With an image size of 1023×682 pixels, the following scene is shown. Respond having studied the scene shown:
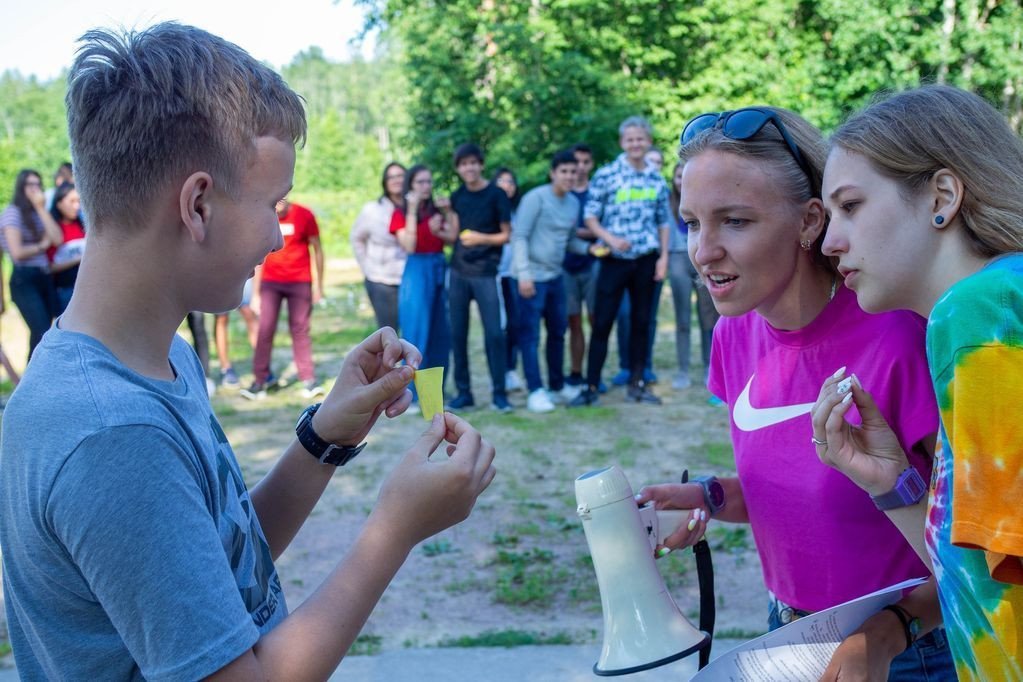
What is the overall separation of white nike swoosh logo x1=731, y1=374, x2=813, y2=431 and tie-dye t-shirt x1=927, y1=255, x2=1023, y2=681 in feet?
1.78

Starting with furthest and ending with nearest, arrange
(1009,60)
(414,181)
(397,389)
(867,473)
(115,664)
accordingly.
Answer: (1009,60), (414,181), (397,389), (867,473), (115,664)

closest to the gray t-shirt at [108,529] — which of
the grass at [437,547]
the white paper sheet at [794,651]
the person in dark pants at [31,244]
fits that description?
the white paper sheet at [794,651]

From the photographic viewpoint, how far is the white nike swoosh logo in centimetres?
198

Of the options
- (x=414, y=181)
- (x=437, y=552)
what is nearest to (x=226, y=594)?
(x=437, y=552)

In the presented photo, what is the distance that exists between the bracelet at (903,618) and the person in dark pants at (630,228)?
6.48 metres

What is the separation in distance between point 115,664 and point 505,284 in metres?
7.88

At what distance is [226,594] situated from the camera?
1.26 meters

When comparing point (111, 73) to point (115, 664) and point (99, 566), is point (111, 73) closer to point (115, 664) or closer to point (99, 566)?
point (99, 566)

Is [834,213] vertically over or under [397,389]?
over

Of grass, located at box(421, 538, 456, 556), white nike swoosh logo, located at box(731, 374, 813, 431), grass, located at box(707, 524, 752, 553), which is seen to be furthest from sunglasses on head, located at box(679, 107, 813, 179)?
grass, located at box(421, 538, 456, 556)

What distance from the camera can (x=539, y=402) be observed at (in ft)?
28.1

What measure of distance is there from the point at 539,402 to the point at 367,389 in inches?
264

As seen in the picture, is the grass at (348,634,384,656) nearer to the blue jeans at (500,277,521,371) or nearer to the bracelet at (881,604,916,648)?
the bracelet at (881,604,916,648)

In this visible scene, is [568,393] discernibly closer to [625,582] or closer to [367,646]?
[367,646]
